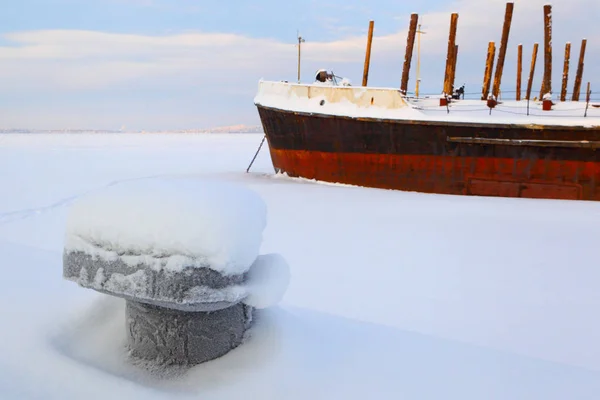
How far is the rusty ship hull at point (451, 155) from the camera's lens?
8469mm

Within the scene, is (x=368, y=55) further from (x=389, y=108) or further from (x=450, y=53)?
(x=389, y=108)

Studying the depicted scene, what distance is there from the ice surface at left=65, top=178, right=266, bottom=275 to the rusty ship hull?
A: 7.79m

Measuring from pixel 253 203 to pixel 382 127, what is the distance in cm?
777

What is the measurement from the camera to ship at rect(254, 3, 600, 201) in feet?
27.9

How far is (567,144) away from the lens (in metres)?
8.36

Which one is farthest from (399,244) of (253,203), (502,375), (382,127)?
(382,127)

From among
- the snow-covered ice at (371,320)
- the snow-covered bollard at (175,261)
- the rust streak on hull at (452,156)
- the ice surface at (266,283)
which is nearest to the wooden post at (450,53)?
the rust streak on hull at (452,156)

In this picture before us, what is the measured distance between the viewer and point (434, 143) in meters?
9.12

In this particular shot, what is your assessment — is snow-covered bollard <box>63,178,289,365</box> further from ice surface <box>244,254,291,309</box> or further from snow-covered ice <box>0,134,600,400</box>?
snow-covered ice <box>0,134,600,400</box>

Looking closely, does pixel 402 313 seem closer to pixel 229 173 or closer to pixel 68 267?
pixel 68 267

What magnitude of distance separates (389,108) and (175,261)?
8.22 meters

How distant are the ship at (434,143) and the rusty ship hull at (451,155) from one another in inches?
0.7

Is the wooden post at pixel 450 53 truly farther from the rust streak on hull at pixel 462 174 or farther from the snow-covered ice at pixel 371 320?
the snow-covered ice at pixel 371 320

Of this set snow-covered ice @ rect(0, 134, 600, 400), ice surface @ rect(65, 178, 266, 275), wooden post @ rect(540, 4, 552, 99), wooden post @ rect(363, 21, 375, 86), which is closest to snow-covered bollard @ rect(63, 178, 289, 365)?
ice surface @ rect(65, 178, 266, 275)
